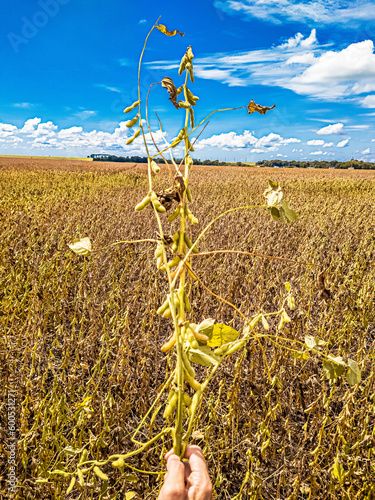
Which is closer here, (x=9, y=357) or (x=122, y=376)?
(x=122, y=376)

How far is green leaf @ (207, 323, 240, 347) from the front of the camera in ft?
2.39

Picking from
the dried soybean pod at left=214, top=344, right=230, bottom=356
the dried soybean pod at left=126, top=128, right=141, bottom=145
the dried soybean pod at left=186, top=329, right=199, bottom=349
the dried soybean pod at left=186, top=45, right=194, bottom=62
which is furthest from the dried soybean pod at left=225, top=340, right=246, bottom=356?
the dried soybean pod at left=186, top=45, right=194, bottom=62

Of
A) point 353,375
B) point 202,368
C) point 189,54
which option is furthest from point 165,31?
point 202,368

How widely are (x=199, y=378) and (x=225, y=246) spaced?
7.13 ft

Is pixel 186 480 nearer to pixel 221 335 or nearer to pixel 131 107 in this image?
pixel 221 335

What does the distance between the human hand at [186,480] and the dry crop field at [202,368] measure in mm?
217

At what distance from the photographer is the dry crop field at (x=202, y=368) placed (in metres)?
1.35

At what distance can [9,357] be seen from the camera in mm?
1879

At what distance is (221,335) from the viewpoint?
733mm

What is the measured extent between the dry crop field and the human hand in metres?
0.22

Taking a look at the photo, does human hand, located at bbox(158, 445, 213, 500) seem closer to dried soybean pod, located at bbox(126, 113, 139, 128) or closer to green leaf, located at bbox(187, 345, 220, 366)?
green leaf, located at bbox(187, 345, 220, 366)

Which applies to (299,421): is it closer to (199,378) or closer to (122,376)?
(199,378)

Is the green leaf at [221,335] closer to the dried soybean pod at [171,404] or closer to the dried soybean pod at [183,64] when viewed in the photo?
the dried soybean pod at [171,404]

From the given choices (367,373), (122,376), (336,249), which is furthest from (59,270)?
(336,249)
